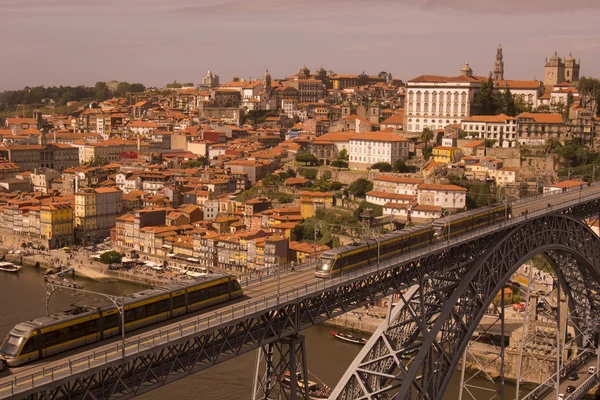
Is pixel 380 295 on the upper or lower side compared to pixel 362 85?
lower

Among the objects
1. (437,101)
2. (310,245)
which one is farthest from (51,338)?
(437,101)

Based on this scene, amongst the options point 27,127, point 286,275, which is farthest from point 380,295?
point 27,127

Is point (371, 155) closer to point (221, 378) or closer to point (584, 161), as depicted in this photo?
point (584, 161)

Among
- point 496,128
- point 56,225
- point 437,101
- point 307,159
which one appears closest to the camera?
point 56,225

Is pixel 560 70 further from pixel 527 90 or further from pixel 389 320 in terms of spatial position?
pixel 389 320

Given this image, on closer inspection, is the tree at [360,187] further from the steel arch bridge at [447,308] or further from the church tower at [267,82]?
the church tower at [267,82]

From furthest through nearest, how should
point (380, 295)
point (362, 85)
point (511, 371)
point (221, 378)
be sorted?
point (362, 85)
point (511, 371)
point (221, 378)
point (380, 295)

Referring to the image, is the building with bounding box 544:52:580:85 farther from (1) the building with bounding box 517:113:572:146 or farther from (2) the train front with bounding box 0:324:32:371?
(2) the train front with bounding box 0:324:32:371
